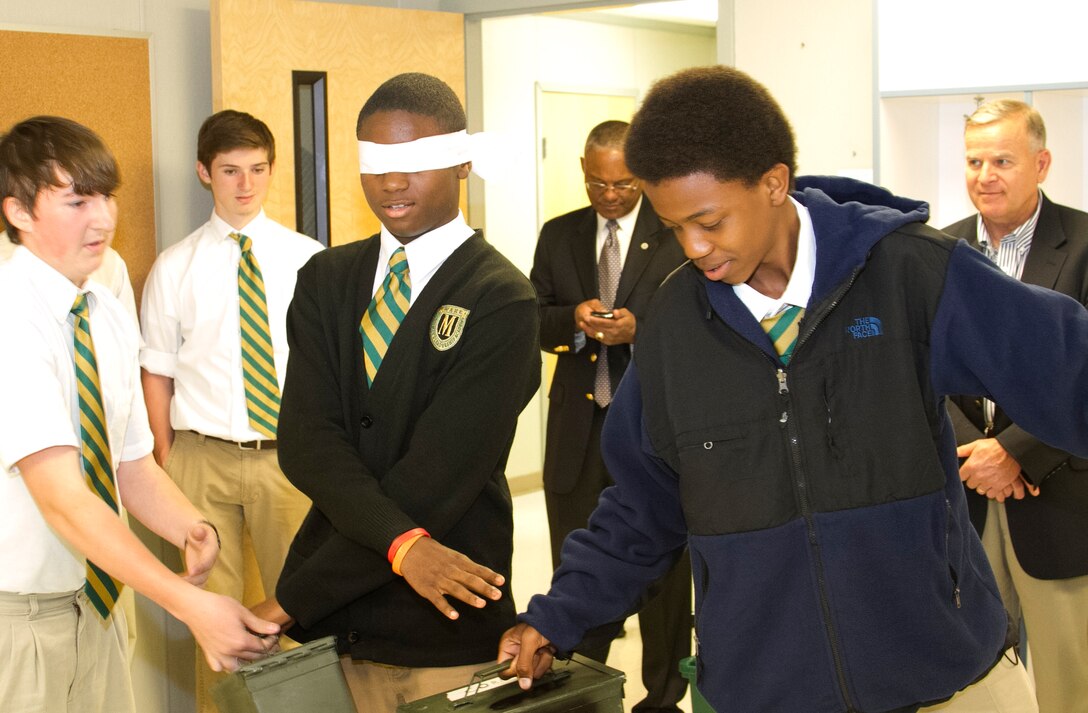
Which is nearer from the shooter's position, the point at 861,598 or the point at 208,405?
the point at 861,598

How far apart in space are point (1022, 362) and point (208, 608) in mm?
1420

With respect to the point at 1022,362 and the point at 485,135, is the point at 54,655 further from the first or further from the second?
the point at 1022,362

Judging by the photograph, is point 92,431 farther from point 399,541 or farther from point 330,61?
point 330,61

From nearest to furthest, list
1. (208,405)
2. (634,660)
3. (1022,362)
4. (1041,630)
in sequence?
(1022,362)
(1041,630)
(208,405)
(634,660)

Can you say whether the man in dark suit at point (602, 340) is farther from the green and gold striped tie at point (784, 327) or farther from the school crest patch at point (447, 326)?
the green and gold striped tie at point (784, 327)

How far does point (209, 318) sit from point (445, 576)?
7.11ft

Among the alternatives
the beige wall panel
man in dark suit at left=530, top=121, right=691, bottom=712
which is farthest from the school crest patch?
the beige wall panel

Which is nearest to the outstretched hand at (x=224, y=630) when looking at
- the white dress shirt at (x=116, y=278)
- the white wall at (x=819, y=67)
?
the white dress shirt at (x=116, y=278)

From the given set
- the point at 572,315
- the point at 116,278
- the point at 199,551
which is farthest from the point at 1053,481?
the point at 116,278

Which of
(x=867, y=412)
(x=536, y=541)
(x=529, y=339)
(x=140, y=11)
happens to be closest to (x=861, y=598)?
(x=867, y=412)

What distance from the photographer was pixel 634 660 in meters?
4.68

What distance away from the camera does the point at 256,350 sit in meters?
3.85

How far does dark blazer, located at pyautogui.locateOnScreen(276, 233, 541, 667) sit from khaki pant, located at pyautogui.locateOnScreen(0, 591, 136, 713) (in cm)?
42

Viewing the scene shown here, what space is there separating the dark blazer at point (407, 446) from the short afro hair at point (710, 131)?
1.80 ft
